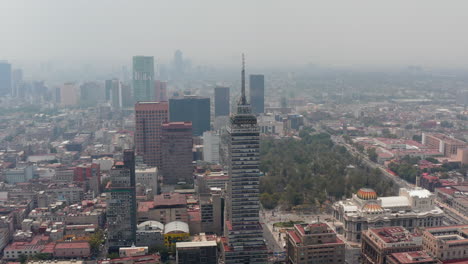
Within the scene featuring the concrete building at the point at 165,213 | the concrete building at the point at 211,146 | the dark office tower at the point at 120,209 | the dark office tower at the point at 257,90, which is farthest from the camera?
the dark office tower at the point at 257,90

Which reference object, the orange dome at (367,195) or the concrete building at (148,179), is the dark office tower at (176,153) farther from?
the orange dome at (367,195)

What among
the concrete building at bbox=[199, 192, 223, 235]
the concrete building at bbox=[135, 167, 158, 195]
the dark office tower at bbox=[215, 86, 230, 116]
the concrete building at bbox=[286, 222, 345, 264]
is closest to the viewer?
the concrete building at bbox=[286, 222, 345, 264]

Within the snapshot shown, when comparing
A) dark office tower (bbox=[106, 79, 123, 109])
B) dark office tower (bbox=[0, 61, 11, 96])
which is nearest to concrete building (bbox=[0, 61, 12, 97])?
dark office tower (bbox=[0, 61, 11, 96])

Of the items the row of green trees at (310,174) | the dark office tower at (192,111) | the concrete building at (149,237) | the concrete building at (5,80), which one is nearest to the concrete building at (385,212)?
the row of green trees at (310,174)

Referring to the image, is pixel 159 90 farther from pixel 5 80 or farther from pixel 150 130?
pixel 150 130

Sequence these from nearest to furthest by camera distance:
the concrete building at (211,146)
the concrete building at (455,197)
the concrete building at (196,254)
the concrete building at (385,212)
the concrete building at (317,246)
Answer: the concrete building at (317,246)
the concrete building at (196,254)
the concrete building at (385,212)
the concrete building at (455,197)
the concrete building at (211,146)

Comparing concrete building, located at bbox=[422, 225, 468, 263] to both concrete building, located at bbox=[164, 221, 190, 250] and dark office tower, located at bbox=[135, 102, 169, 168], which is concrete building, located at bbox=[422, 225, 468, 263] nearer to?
concrete building, located at bbox=[164, 221, 190, 250]
